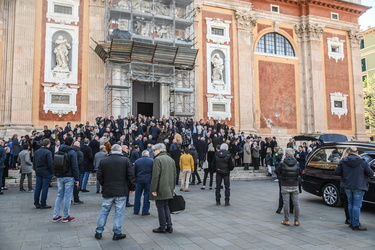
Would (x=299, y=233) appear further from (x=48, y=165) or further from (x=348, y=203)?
(x=48, y=165)

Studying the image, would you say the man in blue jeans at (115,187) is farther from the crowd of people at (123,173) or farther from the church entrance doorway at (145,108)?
the church entrance doorway at (145,108)

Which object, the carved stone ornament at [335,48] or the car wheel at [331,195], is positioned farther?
the carved stone ornament at [335,48]

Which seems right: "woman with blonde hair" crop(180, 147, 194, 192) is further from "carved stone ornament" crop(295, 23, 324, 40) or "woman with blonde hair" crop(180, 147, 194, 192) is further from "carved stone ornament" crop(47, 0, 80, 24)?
"carved stone ornament" crop(295, 23, 324, 40)

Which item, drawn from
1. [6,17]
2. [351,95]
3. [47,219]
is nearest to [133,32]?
[6,17]

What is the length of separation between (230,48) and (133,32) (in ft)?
25.1

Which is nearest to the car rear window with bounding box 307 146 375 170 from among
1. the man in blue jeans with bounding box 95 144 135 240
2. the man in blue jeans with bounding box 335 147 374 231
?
the man in blue jeans with bounding box 335 147 374 231

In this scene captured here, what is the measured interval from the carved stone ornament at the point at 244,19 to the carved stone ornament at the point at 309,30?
4.99m

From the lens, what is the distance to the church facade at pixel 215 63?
60.3ft

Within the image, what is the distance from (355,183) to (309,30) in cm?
2356

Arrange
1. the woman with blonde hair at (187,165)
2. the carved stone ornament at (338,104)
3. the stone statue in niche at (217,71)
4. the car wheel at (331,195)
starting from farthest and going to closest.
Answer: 1. the carved stone ornament at (338,104)
2. the stone statue in niche at (217,71)
3. the woman with blonde hair at (187,165)
4. the car wheel at (331,195)

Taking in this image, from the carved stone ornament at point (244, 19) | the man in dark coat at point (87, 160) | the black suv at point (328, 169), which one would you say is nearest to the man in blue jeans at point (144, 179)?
the man in dark coat at point (87, 160)

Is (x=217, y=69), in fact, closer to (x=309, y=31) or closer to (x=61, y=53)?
(x=309, y=31)

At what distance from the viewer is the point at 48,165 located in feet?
26.4

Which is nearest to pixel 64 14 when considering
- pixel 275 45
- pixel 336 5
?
pixel 275 45
